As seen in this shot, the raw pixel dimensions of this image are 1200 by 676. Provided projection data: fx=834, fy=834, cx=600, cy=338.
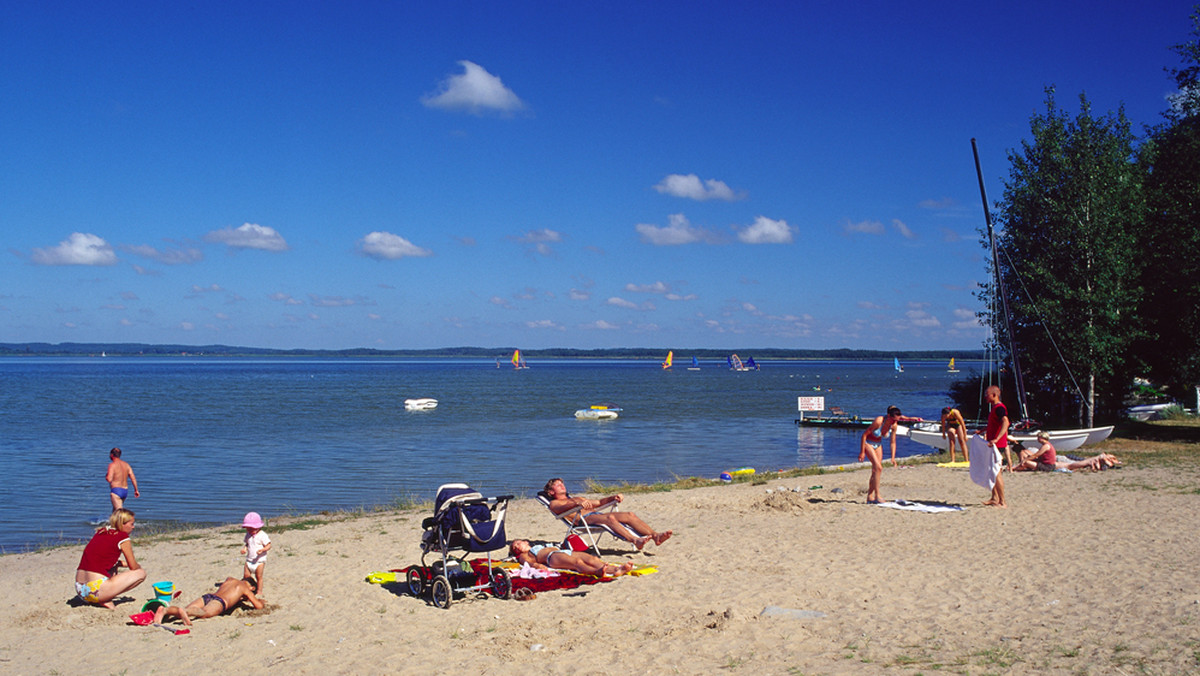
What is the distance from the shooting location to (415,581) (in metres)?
8.40

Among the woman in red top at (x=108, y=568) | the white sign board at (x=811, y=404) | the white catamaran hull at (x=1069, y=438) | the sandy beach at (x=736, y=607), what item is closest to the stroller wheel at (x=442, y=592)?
the sandy beach at (x=736, y=607)

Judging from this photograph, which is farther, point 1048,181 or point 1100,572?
point 1048,181

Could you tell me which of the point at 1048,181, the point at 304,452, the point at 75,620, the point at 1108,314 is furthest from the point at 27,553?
the point at 1048,181

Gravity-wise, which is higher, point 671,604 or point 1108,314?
point 1108,314

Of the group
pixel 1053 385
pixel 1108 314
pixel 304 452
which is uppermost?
pixel 1108 314

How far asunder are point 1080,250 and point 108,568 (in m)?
25.5

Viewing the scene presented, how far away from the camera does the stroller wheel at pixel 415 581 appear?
8.32 metres

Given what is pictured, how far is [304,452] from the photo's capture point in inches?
1099

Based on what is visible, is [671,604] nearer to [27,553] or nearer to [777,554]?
[777,554]

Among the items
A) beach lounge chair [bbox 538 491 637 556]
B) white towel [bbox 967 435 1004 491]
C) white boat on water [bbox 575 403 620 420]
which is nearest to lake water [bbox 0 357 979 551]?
white boat on water [bbox 575 403 620 420]

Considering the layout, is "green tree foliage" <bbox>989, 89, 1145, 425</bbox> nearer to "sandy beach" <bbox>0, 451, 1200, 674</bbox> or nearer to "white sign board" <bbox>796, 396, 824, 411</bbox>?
"white sign board" <bbox>796, 396, 824, 411</bbox>

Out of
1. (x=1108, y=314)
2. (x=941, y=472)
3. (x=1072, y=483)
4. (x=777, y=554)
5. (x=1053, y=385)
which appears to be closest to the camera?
(x=777, y=554)

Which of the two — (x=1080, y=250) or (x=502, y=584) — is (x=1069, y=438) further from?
(x=502, y=584)

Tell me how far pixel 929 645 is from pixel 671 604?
2.37 m
